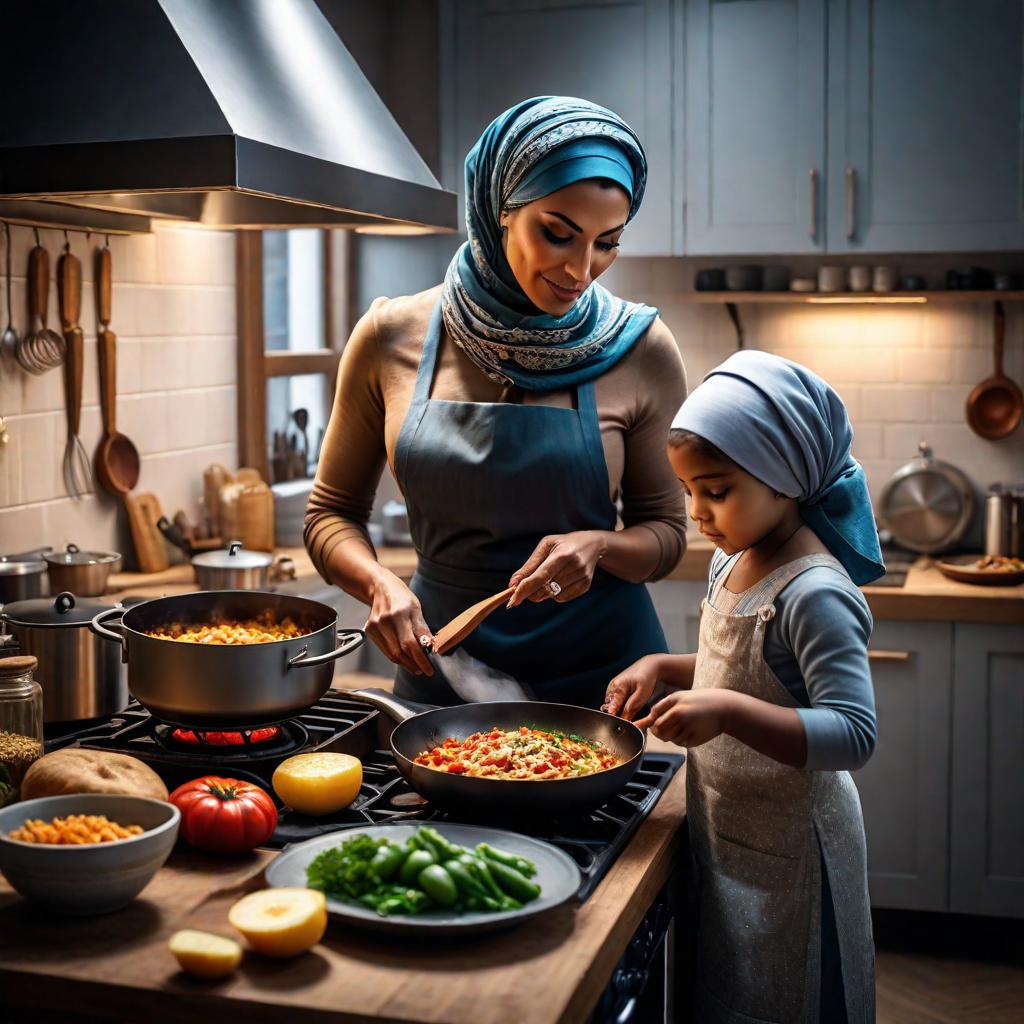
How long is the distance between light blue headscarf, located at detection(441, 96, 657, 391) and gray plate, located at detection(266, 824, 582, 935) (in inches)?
32.3

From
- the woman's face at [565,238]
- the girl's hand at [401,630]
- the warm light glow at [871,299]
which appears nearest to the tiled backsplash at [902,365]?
the warm light glow at [871,299]

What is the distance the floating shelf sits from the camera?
388cm

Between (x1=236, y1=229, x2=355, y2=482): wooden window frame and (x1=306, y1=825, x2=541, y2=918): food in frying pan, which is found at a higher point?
(x1=236, y1=229, x2=355, y2=482): wooden window frame

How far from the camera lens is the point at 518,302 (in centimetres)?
204

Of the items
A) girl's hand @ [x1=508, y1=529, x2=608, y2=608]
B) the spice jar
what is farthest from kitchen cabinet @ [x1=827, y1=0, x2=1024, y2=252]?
the spice jar

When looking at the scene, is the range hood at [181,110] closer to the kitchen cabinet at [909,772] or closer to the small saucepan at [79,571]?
the small saucepan at [79,571]

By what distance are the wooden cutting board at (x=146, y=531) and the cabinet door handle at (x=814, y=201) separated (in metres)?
1.99

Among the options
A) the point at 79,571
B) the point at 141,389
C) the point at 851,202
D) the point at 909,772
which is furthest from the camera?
the point at 851,202

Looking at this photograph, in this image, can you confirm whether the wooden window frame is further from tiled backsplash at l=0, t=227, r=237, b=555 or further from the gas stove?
the gas stove

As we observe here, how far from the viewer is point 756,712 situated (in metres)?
1.46

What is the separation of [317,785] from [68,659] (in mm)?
535

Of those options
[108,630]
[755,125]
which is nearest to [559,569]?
[108,630]

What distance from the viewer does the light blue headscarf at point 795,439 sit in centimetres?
154

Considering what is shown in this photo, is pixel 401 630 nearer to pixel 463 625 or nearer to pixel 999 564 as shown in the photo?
pixel 463 625
